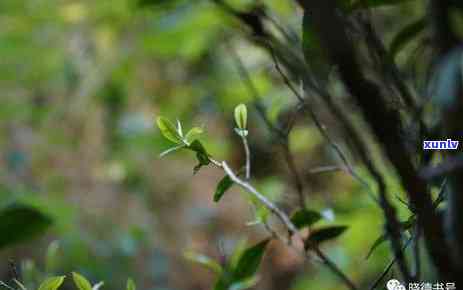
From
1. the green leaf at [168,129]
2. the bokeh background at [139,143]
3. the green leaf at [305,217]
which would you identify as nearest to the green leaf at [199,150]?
the green leaf at [168,129]

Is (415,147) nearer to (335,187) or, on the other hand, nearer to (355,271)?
(355,271)

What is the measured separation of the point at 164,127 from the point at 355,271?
46.1 inches

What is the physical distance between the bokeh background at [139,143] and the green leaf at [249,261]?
0.90 ft

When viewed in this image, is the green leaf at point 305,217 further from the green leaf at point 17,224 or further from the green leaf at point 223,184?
the green leaf at point 17,224

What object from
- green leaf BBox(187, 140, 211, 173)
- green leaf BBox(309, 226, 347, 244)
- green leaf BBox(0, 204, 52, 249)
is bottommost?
green leaf BBox(0, 204, 52, 249)

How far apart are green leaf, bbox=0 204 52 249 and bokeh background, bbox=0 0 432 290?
289 millimetres

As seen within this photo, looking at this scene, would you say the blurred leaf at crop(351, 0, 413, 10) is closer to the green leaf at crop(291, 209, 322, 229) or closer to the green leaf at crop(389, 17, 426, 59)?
the green leaf at crop(389, 17, 426, 59)

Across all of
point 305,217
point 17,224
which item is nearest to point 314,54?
point 305,217

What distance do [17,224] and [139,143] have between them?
0.96 meters

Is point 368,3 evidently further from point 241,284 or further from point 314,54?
point 241,284

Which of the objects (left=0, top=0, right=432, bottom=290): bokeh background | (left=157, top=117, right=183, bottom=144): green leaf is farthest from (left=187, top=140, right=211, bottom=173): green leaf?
(left=0, top=0, right=432, bottom=290): bokeh background

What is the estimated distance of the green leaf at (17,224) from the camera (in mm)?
755

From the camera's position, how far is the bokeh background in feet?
4.60

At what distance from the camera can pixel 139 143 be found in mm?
1709
